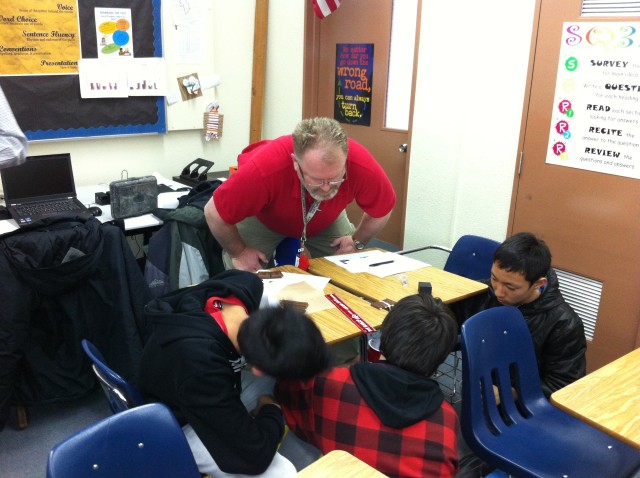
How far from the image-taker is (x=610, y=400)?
1.50 metres

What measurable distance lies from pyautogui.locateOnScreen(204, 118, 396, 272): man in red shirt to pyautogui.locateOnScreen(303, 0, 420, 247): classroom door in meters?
1.27

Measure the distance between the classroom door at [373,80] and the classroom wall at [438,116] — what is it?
11 centimetres

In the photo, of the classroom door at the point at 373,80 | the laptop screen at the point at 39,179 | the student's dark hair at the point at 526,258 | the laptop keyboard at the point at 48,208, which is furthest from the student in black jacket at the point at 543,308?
the laptop screen at the point at 39,179

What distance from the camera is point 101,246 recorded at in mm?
2324

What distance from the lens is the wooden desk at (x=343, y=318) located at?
1.86 m

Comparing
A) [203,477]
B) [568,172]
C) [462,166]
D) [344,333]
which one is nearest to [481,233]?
[462,166]

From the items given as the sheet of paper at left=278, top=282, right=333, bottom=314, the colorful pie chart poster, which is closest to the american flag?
the colorful pie chart poster

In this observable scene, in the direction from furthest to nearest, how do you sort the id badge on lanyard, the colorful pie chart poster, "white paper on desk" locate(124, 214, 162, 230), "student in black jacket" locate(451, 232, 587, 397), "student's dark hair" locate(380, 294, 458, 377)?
the colorful pie chart poster
"white paper on desk" locate(124, 214, 162, 230)
the id badge on lanyard
"student in black jacket" locate(451, 232, 587, 397)
"student's dark hair" locate(380, 294, 458, 377)

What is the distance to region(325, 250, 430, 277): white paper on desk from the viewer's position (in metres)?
2.46

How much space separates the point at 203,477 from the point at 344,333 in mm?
631

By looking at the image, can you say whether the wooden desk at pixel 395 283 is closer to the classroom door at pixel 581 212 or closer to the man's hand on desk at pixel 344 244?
the man's hand on desk at pixel 344 244

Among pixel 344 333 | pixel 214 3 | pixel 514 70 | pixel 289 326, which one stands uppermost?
pixel 214 3

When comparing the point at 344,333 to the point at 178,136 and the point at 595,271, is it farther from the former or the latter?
the point at 178,136

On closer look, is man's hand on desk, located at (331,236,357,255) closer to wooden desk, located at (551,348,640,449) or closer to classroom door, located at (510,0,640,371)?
classroom door, located at (510,0,640,371)
